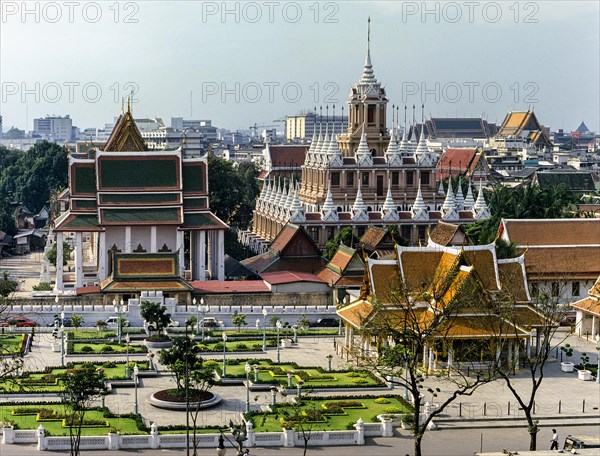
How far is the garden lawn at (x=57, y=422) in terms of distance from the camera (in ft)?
140

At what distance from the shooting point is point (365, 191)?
92.7 metres

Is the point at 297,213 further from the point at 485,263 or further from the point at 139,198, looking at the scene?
the point at 485,263

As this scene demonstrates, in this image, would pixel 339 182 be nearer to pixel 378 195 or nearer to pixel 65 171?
pixel 378 195

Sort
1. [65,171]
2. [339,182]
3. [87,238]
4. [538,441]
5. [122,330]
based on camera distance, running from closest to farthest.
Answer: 1. [538,441]
2. [122,330]
3. [339,182]
4. [87,238]
5. [65,171]

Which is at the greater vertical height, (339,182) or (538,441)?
(339,182)

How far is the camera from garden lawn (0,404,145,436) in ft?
140

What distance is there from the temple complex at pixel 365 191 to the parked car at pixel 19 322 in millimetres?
25603

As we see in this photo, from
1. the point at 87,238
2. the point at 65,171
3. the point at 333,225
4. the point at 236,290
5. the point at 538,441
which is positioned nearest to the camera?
the point at 538,441

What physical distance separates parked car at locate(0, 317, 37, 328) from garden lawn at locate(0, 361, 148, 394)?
910 cm

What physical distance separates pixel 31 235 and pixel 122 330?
51.1m

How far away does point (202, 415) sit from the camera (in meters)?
45.7

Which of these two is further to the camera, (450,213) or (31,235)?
(31,235)

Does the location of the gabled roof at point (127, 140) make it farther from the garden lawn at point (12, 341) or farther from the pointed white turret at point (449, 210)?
the garden lawn at point (12, 341)

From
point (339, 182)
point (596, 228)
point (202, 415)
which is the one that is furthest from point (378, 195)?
point (202, 415)
